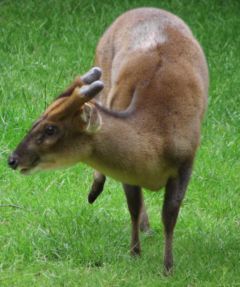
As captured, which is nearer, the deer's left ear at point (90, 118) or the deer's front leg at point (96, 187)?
the deer's left ear at point (90, 118)

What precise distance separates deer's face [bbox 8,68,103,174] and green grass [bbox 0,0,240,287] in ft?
2.81

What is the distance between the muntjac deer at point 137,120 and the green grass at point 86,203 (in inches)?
9.7

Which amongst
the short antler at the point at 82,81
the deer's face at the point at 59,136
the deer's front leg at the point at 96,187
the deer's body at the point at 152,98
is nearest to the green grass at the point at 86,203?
the deer's front leg at the point at 96,187

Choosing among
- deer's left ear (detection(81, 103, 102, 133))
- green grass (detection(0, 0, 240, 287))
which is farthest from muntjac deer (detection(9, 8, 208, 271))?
green grass (detection(0, 0, 240, 287))

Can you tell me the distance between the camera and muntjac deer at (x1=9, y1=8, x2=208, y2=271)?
6.62 metres

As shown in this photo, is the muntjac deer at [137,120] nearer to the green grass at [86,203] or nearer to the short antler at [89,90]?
the short antler at [89,90]

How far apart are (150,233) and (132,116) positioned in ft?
4.69

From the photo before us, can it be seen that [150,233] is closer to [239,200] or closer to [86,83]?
[239,200]

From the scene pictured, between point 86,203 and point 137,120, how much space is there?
1.50 meters

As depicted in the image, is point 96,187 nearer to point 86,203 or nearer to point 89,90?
point 86,203

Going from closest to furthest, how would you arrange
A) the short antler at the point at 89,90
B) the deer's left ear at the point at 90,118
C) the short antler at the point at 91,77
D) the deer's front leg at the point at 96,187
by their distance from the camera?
1. the short antler at the point at 89,90
2. the deer's left ear at the point at 90,118
3. the short antler at the point at 91,77
4. the deer's front leg at the point at 96,187

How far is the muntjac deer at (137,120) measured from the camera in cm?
662

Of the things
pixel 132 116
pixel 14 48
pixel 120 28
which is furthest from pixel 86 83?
pixel 14 48

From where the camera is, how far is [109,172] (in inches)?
268
